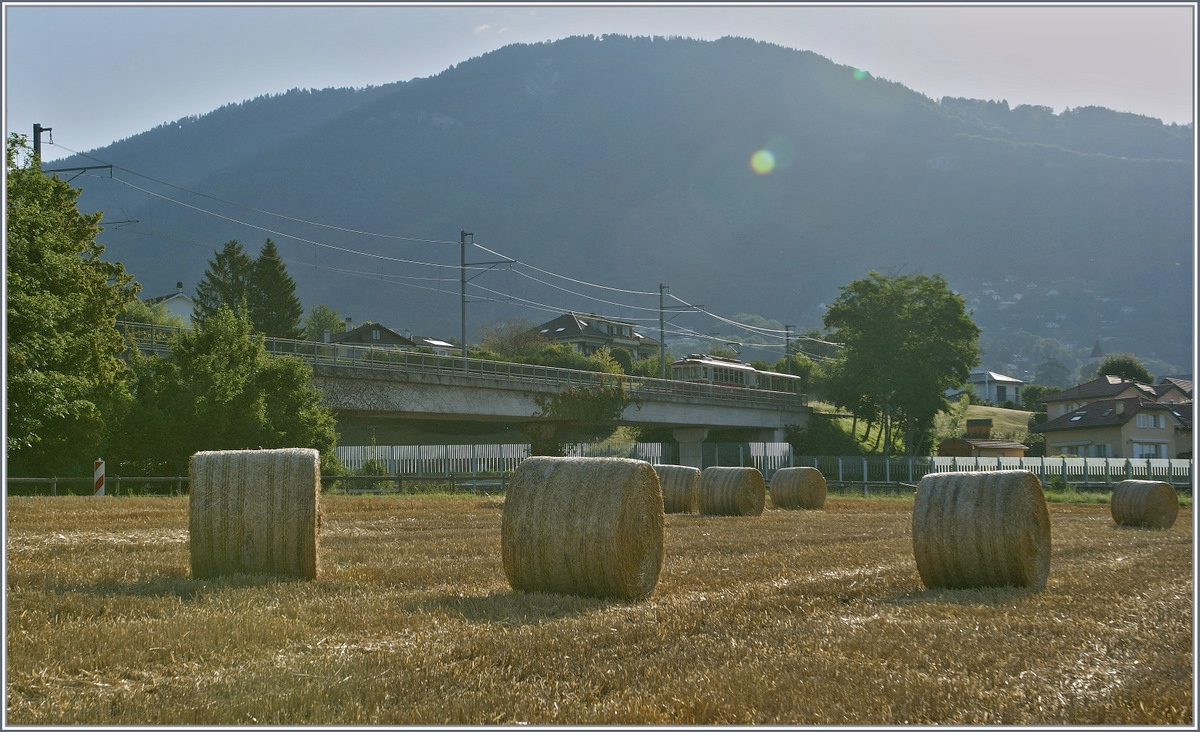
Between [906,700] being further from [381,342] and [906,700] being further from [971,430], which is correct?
[381,342]

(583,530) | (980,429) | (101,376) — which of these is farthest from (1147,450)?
(583,530)

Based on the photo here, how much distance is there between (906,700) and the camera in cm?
668

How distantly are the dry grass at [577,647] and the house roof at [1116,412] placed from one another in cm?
6961

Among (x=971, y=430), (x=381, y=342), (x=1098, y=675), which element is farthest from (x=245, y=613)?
(x=381, y=342)

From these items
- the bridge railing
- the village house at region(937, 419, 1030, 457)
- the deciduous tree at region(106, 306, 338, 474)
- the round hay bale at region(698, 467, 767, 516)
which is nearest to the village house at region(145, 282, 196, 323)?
the bridge railing

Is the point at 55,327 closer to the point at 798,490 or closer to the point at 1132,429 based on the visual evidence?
the point at 798,490

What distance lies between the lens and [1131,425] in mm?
78000

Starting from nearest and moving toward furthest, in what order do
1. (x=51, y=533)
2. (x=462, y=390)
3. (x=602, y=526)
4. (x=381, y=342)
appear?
(x=602, y=526), (x=51, y=533), (x=462, y=390), (x=381, y=342)

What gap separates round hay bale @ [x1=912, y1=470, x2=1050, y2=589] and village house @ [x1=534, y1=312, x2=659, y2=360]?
12308cm

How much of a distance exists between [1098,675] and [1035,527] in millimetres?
5236

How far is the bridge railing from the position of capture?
48.8 meters

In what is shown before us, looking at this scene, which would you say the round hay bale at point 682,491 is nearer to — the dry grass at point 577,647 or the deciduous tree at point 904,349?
the dry grass at point 577,647

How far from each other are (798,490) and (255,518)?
988 inches

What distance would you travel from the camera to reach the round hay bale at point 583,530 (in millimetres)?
10727
